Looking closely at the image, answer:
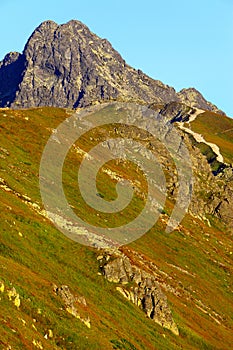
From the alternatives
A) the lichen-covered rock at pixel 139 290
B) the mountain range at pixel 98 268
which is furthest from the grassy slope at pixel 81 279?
the lichen-covered rock at pixel 139 290

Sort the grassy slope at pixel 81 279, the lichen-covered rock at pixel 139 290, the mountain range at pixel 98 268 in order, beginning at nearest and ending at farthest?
1. the grassy slope at pixel 81 279
2. the mountain range at pixel 98 268
3. the lichen-covered rock at pixel 139 290

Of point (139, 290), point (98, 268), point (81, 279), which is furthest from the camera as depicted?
point (139, 290)

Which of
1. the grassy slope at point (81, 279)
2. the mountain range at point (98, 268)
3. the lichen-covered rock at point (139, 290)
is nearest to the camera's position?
the grassy slope at point (81, 279)

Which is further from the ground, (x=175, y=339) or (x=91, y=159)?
(x=91, y=159)

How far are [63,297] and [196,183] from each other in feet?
394

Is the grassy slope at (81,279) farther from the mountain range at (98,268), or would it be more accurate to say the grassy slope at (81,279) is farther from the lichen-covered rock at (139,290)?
the lichen-covered rock at (139,290)

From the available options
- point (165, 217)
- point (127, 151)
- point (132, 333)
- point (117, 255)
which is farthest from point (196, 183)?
point (132, 333)

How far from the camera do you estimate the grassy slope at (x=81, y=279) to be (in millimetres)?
45125

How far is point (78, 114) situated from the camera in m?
176

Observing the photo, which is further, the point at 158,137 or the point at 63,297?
the point at 158,137

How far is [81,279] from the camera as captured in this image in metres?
62.0

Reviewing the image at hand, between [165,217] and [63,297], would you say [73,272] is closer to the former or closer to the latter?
[63,297]

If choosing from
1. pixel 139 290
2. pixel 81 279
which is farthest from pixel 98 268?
pixel 81 279

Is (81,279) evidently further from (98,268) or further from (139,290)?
(139,290)
